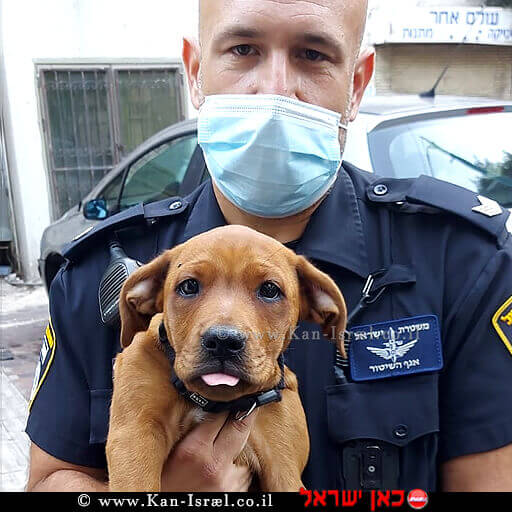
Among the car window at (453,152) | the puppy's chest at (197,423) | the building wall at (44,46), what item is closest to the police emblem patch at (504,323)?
the puppy's chest at (197,423)

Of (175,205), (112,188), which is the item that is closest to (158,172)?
(112,188)

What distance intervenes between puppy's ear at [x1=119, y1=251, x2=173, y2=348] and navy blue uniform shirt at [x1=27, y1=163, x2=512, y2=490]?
5.8 inches

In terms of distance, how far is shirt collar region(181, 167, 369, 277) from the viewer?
1.53 m

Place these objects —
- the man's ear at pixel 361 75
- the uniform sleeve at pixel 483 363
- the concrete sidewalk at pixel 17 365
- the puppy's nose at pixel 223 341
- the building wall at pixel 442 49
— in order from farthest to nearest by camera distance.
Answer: the building wall at pixel 442 49
the concrete sidewalk at pixel 17 365
the man's ear at pixel 361 75
the uniform sleeve at pixel 483 363
the puppy's nose at pixel 223 341

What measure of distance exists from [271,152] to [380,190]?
288mm

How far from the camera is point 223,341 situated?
1.17 metres

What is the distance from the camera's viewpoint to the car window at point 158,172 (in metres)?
3.98

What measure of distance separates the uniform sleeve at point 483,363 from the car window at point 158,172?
2.40 meters

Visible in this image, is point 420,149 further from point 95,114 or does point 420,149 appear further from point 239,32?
point 95,114

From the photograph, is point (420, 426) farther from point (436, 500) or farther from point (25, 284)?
point (25, 284)

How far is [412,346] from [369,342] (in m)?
0.09

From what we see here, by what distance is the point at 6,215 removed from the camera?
28.7 ft

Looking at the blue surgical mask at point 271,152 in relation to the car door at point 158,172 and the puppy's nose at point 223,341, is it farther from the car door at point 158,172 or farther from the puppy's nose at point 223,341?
the car door at point 158,172

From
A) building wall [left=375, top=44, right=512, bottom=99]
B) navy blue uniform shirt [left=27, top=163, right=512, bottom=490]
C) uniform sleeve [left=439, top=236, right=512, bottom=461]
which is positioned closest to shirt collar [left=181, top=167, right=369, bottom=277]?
navy blue uniform shirt [left=27, top=163, right=512, bottom=490]
